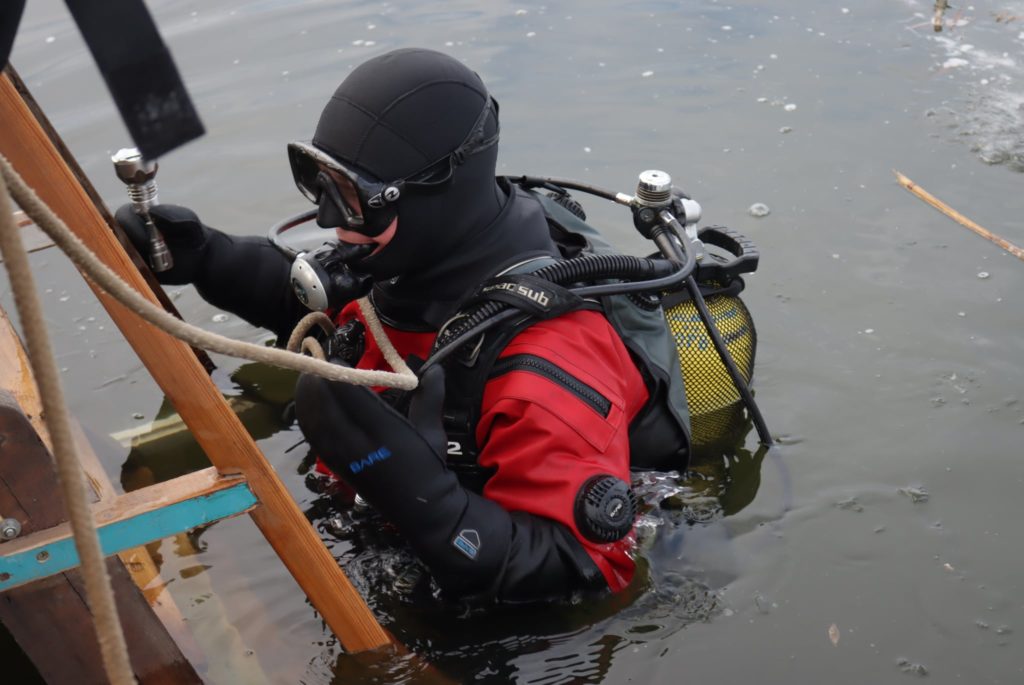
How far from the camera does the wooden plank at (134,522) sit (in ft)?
6.63

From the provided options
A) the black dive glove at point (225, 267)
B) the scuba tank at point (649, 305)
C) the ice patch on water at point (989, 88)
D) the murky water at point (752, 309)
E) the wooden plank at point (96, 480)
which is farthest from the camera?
the ice patch on water at point (989, 88)

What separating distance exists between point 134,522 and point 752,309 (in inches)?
110

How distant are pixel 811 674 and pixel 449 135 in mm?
1651

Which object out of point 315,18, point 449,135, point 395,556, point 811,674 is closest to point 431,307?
point 449,135

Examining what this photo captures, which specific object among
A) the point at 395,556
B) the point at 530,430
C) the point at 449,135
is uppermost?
the point at 449,135

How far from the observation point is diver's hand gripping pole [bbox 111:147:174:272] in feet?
8.58

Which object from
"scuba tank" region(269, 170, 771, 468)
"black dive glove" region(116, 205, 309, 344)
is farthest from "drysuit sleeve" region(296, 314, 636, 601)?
"black dive glove" region(116, 205, 309, 344)

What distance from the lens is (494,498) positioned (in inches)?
100

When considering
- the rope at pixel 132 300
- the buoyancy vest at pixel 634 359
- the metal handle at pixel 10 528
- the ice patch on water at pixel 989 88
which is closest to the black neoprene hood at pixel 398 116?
the buoyancy vest at pixel 634 359

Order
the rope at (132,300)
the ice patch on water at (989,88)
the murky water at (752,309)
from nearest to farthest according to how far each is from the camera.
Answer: the rope at (132,300) < the murky water at (752,309) < the ice patch on water at (989,88)

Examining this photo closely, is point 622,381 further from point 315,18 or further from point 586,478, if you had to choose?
point 315,18

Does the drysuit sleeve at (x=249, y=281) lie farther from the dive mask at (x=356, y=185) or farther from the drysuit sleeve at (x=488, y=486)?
the drysuit sleeve at (x=488, y=486)

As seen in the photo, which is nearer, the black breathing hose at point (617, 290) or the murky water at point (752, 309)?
the black breathing hose at point (617, 290)

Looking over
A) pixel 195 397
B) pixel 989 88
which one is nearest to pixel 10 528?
pixel 195 397
